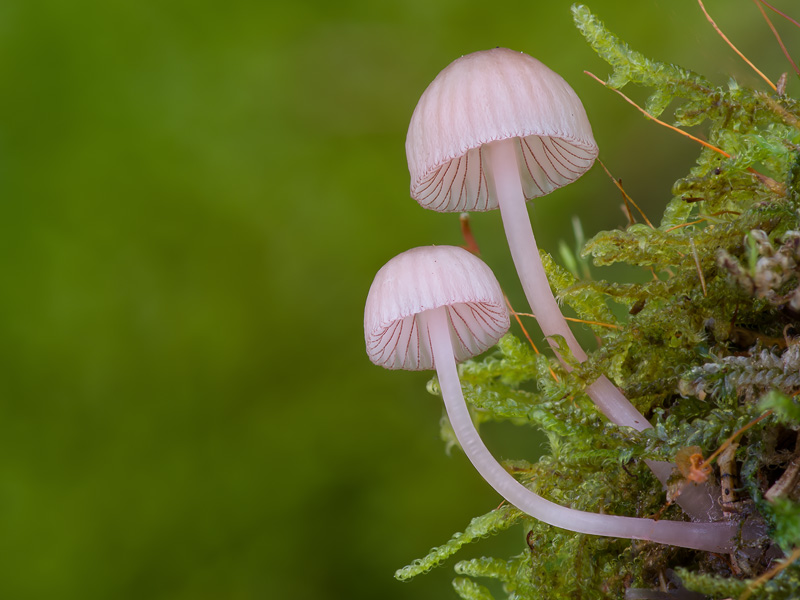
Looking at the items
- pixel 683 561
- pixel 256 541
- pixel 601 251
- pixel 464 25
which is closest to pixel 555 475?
pixel 683 561

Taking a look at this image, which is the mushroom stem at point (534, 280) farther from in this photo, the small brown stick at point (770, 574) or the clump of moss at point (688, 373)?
the small brown stick at point (770, 574)

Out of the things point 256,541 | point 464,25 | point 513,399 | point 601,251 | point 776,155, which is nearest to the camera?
point 776,155

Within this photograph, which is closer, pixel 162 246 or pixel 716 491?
pixel 716 491

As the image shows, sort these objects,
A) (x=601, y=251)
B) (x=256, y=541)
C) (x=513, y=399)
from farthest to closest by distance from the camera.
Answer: (x=256, y=541)
(x=513, y=399)
(x=601, y=251)

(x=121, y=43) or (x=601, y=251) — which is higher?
(x=121, y=43)

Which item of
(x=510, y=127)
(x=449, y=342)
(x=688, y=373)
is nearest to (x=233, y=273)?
(x=449, y=342)

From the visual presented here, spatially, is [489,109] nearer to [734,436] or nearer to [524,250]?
[524,250]

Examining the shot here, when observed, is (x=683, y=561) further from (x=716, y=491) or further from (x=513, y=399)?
(x=513, y=399)
